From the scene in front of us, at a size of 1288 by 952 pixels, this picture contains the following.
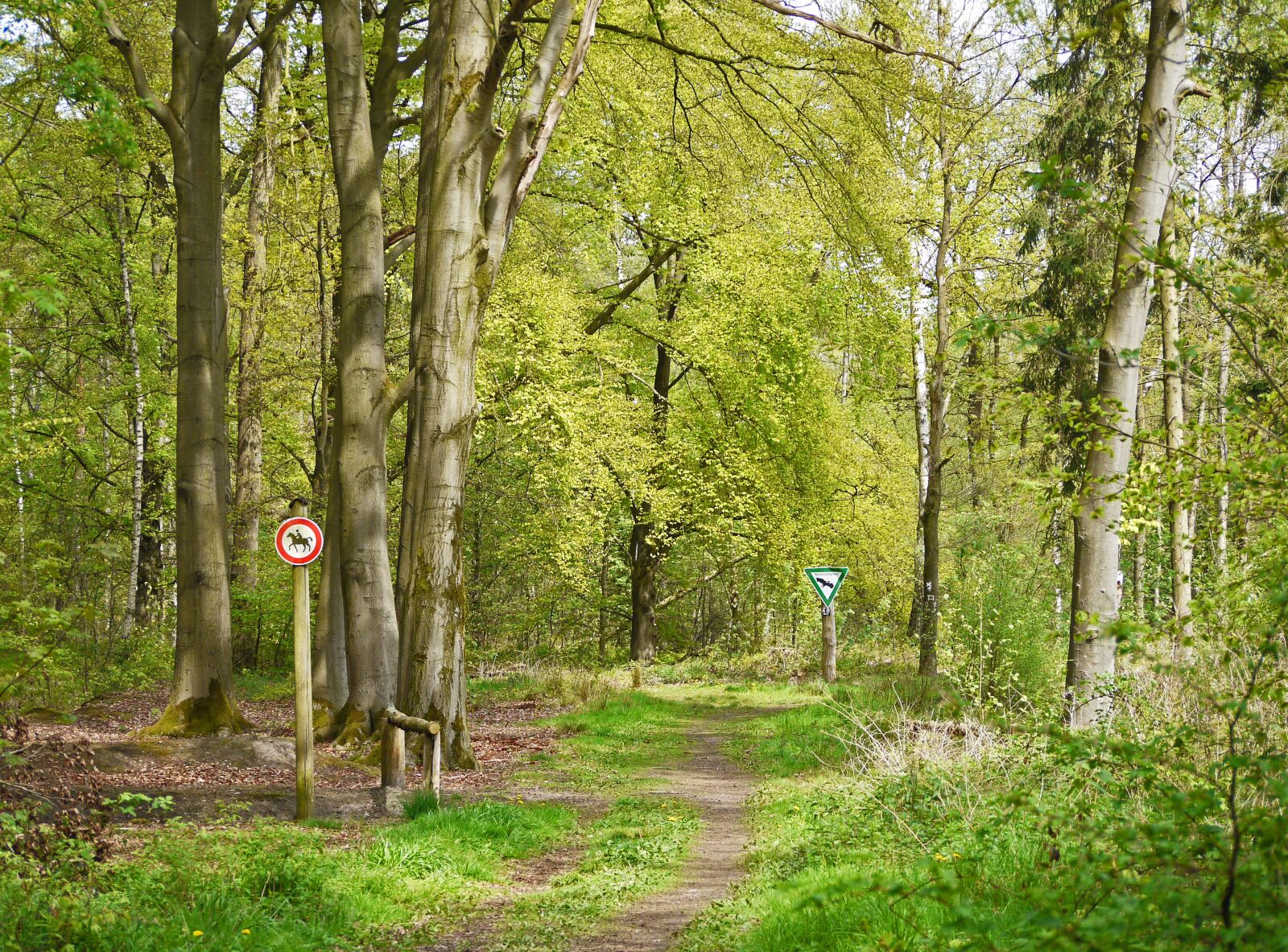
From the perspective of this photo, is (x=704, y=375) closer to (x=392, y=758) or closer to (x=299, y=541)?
(x=392, y=758)

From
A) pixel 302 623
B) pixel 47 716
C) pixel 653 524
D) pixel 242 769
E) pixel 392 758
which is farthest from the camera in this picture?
pixel 653 524

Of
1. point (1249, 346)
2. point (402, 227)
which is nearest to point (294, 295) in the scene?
point (402, 227)

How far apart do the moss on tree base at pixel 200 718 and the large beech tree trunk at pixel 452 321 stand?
2.91 m

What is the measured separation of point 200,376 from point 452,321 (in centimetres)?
375

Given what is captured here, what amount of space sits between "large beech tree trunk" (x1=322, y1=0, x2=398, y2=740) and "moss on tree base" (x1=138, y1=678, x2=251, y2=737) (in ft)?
4.08

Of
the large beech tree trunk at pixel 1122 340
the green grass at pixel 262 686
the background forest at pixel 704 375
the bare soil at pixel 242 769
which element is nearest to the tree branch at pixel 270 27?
the background forest at pixel 704 375

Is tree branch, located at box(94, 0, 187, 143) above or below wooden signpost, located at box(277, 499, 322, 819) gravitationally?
above

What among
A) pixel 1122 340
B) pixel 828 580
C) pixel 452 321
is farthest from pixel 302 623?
pixel 828 580

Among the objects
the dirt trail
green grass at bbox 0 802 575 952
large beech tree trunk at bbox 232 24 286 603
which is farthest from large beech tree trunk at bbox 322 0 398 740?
green grass at bbox 0 802 575 952

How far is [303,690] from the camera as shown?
7.43 metres

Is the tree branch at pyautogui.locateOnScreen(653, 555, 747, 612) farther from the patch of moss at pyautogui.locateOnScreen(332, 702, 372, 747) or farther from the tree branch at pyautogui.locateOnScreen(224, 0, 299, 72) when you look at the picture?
the tree branch at pyautogui.locateOnScreen(224, 0, 299, 72)

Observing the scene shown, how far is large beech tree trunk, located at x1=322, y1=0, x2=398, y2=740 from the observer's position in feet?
36.9

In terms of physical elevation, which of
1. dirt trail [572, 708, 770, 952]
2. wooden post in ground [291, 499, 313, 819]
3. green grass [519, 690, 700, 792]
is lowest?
green grass [519, 690, 700, 792]

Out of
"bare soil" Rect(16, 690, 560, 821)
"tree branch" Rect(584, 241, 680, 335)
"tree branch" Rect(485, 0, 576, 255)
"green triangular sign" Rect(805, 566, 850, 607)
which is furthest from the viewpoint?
"tree branch" Rect(584, 241, 680, 335)
